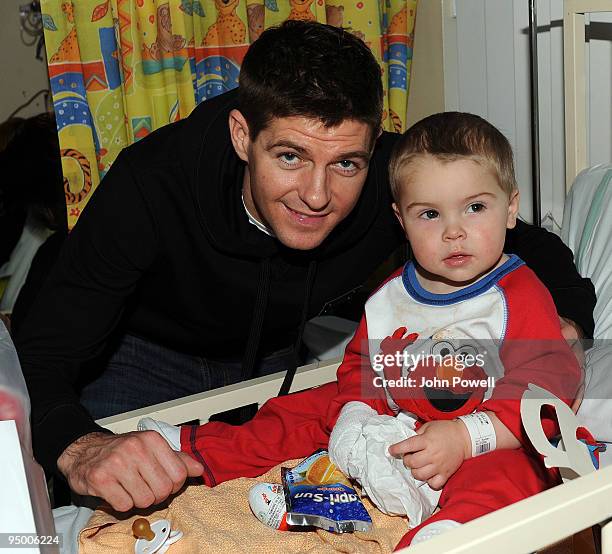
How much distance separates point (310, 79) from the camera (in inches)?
50.7

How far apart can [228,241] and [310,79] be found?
1.15ft

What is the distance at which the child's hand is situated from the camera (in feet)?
3.68

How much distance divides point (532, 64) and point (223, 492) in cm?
118

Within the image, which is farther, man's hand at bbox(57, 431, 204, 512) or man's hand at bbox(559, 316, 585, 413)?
man's hand at bbox(559, 316, 585, 413)

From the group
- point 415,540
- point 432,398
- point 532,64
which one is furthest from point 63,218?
point 415,540

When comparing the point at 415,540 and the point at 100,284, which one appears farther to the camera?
the point at 100,284

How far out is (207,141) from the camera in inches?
59.4

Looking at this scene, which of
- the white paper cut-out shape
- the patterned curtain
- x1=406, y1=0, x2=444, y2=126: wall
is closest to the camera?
the white paper cut-out shape

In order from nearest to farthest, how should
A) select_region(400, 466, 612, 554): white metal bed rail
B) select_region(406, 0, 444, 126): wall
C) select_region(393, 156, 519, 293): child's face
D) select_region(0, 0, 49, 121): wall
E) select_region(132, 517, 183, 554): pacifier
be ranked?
select_region(400, 466, 612, 554): white metal bed rail, select_region(132, 517, 183, 554): pacifier, select_region(393, 156, 519, 293): child's face, select_region(406, 0, 444, 126): wall, select_region(0, 0, 49, 121): wall

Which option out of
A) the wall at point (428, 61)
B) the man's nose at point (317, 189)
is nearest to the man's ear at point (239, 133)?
the man's nose at point (317, 189)

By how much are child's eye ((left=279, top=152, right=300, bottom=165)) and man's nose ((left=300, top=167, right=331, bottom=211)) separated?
33 millimetres

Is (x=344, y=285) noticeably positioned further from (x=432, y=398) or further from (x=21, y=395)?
(x=21, y=395)

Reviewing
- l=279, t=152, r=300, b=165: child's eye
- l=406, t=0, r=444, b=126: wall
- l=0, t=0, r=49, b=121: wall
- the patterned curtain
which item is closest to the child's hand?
l=279, t=152, r=300, b=165: child's eye

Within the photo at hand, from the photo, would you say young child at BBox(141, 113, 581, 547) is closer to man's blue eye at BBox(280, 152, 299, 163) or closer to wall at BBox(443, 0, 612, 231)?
man's blue eye at BBox(280, 152, 299, 163)
